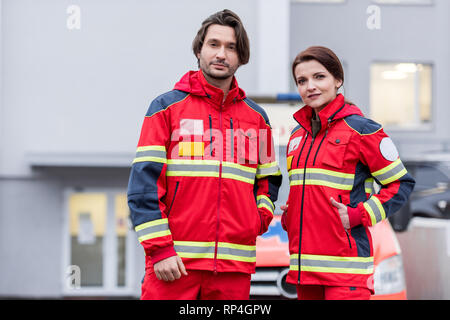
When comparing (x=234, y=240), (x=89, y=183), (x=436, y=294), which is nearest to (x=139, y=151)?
(x=234, y=240)

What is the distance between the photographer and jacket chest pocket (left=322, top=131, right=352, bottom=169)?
304 centimetres

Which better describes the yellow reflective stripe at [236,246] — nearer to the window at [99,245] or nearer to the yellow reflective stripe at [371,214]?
the yellow reflective stripe at [371,214]

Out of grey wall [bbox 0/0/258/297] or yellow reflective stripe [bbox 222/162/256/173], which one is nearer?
yellow reflective stripe [bbox 222/162/256/173]

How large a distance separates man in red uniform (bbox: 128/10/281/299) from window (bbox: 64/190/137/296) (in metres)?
7.95

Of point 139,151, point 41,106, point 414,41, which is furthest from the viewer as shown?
point 414,41

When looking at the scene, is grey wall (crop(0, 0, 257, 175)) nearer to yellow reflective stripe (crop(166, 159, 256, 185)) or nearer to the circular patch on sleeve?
yellow reflective stripe (crop(166, 159, 256, 185))

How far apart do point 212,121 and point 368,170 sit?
32.0 inches

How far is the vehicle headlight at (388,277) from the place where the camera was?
4508mm

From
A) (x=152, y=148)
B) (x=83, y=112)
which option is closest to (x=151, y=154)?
(x=152, y=148)

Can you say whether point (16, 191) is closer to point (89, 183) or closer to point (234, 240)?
point (89, 183)

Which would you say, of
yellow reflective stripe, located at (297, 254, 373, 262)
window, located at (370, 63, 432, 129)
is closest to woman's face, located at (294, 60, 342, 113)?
yellow reflective stripe, located at (297, 254, 373, 262)

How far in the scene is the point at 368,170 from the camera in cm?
312

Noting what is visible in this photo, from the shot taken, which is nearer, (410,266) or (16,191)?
(410,266)

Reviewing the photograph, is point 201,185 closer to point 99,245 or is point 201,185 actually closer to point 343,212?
point 343,212
